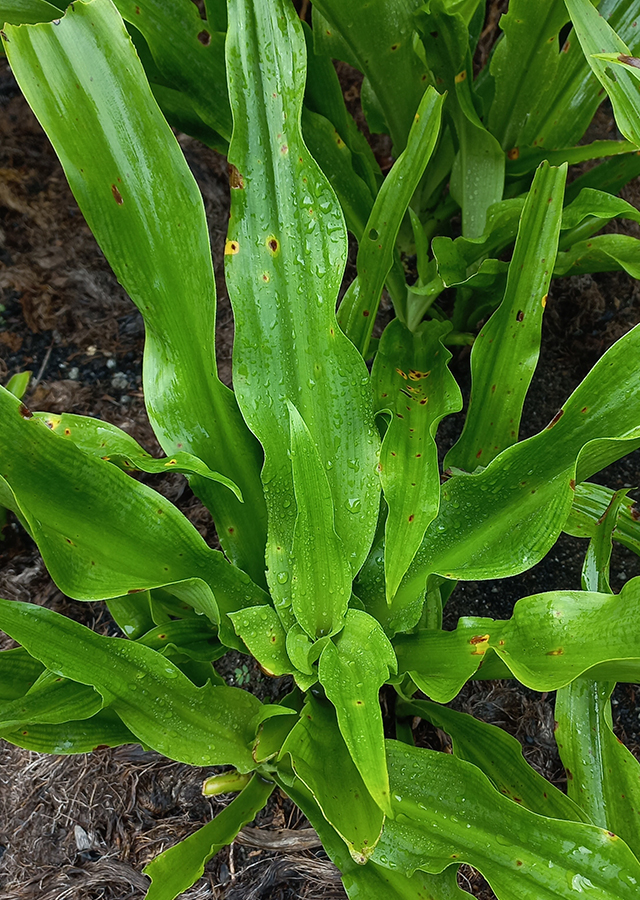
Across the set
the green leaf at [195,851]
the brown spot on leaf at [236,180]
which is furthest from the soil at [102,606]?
the brown spot on leaf at [236,180]

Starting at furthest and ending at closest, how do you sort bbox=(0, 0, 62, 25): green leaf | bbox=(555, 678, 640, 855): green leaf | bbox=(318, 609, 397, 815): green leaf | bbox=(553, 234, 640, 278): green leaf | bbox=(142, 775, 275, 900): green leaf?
bbox=(553, 234, 640, 278): green leaf < bbox=(0, 0, 62, 25): green leaf < bbox=(555, 678, 640, 855): green leaf < bbox=(142, 775, 275, 900): green leaf < bbox=(318, 609, 397, 815): green leaf

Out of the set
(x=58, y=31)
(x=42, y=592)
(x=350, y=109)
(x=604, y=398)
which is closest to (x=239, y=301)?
(x=58, y=31)

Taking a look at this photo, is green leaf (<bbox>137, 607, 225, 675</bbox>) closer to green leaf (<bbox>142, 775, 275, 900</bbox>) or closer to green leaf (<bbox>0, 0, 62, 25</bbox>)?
green leaf (<bbox>142, 775, 275, 900</bbox>)

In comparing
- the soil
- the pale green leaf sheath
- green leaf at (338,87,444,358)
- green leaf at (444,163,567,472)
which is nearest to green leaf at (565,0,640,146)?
green leaf at (444,163,567,472)

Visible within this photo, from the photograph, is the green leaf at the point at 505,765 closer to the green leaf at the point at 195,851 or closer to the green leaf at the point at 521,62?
the green leaf at the point at 195,851

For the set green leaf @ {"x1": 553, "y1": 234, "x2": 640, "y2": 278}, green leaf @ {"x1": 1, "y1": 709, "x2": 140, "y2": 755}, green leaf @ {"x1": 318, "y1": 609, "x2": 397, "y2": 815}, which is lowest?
green leaf @ {"x1": 1, "y1": 709, "x2": 140, "y2": 755}

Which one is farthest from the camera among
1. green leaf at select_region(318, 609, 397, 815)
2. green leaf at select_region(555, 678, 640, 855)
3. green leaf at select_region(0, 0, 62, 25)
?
green leaf at select_region(0, 0, 62, 25)

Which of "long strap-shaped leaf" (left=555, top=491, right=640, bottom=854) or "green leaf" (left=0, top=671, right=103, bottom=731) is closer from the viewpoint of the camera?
"green leaf" (left=0, top=671, right=103, bottom=731)
